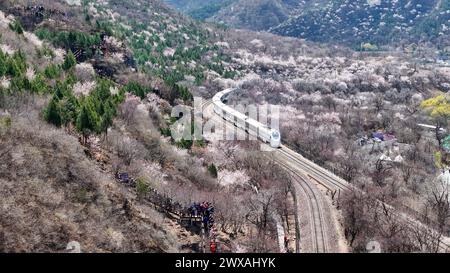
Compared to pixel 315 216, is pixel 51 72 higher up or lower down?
higher up

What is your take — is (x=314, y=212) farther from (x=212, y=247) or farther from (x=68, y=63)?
(x=68, y=63)

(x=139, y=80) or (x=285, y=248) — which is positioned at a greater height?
(x=139, y=80)

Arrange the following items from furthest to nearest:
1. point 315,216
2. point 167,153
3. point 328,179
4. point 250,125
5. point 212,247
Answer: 1. point 250,125
2. point 328,179
3. point 167,153
4. point 315,216
5. point 212,247

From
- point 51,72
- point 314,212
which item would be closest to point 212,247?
point 314,212

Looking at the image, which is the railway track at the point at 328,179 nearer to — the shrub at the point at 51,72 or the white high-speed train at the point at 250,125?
the white high-speed train at the point at 250,125

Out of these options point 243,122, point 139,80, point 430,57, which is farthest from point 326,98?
point 430,57

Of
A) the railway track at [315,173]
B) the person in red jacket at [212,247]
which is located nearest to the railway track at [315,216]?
the railway track at [315,173]

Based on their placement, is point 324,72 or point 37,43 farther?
point 324,72
